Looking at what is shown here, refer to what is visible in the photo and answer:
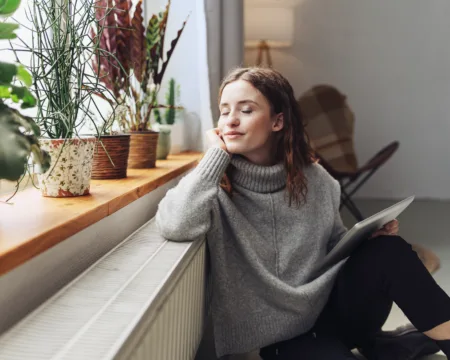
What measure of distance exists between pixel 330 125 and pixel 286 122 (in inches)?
99.0

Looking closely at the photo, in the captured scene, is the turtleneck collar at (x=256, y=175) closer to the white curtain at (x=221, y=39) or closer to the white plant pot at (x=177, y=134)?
the white curtain at (x=221, y=39)

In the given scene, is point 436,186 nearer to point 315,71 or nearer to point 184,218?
point 315,71

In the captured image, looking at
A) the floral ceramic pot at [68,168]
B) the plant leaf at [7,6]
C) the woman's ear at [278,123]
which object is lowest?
the floral ceramic pot at [68,168]

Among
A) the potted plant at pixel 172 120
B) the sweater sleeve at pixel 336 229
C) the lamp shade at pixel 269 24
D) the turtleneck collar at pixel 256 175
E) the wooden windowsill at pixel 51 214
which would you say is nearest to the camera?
the wooden windowsill at pixel 51 214

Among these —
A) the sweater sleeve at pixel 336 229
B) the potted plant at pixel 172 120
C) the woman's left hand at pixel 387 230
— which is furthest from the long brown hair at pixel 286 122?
the potted plant at pixel 172 120

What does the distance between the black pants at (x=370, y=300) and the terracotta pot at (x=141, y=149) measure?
2.31ft

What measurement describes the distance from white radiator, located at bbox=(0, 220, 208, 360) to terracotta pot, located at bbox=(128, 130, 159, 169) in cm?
53

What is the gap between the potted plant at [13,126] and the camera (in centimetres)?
54

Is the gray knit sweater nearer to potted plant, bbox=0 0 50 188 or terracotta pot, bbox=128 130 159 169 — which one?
terracotta pot, bbox=128 130 159 169

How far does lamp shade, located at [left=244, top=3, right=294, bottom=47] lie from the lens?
4215 mm

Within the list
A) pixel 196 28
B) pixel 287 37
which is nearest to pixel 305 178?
pixel 196 28

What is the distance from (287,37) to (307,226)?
3.26 meters

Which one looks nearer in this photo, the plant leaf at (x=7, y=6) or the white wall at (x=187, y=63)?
the plant leaf at (x=7, y=6)

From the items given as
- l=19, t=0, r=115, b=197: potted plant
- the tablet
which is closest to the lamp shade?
the tablet
